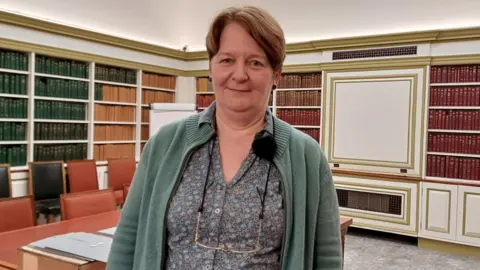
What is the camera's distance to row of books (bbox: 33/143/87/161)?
536 centimetres

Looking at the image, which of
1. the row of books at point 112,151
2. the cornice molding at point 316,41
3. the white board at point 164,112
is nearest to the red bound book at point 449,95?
the cornice molding at point 316,41

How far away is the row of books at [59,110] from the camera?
17.5 feet

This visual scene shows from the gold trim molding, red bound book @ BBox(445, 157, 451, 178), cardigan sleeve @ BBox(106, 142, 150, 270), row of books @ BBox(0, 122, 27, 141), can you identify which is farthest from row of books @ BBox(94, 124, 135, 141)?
cardigan sleeve @ BBox(106, 142, 150, 270)

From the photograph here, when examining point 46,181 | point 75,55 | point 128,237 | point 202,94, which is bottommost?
point 46,181

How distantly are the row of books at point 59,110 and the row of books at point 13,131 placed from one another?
228 millimetres

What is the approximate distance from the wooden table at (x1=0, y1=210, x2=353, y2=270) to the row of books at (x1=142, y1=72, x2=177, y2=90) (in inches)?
153

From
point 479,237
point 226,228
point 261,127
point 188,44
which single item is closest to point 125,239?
point 226,228

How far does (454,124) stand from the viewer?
5.26m

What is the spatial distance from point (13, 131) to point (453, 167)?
5.13 m

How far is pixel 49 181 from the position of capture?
17.0ft

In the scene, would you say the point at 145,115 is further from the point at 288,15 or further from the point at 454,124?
the point at 454,124

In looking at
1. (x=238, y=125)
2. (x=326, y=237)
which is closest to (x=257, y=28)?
(x=238, y=125)

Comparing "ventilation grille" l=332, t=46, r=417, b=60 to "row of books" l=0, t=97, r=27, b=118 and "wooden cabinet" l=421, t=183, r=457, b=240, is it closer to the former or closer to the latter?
"wooden cabinet" l=421, t=183, r=457, b=240

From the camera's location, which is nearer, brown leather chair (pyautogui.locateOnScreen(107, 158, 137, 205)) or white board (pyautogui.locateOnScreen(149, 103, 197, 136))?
brown leather chair (pyautogui.locateOnScreen(107, 158, 137, 205))
